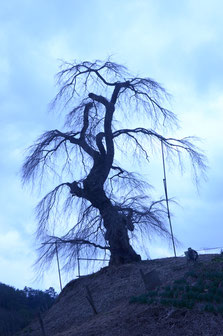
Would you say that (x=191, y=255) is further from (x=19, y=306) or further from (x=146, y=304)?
(x=19, y=306)

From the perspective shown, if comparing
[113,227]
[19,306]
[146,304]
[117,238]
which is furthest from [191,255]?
[19,306]

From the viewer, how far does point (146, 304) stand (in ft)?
51.2

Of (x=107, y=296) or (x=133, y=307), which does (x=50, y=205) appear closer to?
(x=107, y=296)

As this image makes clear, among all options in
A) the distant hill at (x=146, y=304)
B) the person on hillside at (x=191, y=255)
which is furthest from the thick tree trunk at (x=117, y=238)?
the person on hillside at (x=191, y=255)

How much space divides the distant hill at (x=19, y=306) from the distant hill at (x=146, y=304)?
0.86m

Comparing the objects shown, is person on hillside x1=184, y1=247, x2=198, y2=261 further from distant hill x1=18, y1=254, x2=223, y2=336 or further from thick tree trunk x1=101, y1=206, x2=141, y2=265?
thick tree trunk x1=101, y1=206, x2=141, y2=265

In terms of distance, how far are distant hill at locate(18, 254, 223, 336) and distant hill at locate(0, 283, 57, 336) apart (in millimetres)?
857

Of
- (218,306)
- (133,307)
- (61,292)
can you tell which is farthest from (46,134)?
(218,306)

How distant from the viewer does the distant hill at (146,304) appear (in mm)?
14273

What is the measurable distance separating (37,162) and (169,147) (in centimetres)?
511

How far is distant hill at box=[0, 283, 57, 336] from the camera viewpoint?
72.9ft

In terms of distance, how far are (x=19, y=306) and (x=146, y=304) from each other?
1640 cm

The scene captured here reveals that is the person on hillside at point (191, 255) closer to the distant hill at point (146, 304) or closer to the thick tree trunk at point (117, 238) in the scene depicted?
the distant hill at point (146, 304)

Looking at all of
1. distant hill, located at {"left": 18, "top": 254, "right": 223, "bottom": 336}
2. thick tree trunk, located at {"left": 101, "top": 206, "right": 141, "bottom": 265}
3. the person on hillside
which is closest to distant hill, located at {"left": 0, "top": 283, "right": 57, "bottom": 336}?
distant hill, located at {"left": 18, "top": 254, "right": 223, "bottom": 336}
